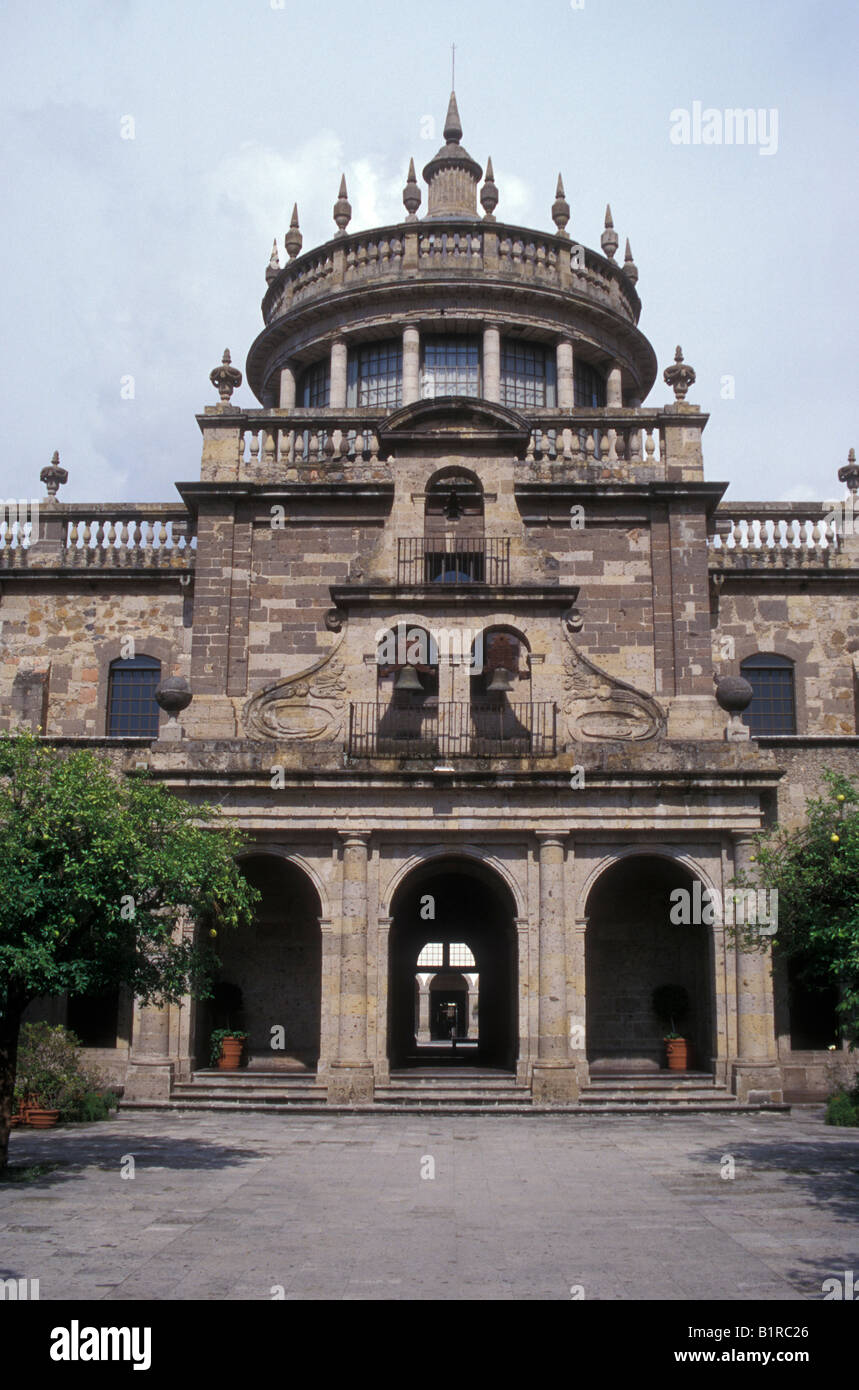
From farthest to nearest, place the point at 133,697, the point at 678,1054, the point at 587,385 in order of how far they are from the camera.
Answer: the point at 587,385
the point at 133,697
the point at 678,1054

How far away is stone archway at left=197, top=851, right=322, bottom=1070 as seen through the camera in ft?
86.3

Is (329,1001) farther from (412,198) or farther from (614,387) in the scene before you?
(412,198)

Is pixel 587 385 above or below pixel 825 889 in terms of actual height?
above

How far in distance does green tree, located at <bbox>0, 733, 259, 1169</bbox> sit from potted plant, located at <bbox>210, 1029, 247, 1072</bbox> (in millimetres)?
8030

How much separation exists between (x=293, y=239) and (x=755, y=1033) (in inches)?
1111

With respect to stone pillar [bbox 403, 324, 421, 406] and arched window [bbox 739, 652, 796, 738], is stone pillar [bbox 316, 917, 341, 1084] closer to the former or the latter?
arched window [bbox 739, 652, 796, 738]

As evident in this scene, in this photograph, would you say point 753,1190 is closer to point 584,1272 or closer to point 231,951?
point 584,1272

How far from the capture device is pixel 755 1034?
2289cm

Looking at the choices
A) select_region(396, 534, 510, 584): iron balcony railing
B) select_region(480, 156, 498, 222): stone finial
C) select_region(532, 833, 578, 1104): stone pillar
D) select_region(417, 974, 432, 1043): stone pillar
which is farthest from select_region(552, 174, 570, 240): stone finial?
select_region(417, 974, 432, 1043): stone pillar

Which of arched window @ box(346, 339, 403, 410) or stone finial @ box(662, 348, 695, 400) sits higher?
arched window @ box(346, 339, 403, 410)

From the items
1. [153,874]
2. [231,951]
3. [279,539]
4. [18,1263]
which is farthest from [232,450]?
[18,1263]

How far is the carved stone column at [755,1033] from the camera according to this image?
22688 millimetres

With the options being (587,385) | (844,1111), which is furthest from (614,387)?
(844,1111)

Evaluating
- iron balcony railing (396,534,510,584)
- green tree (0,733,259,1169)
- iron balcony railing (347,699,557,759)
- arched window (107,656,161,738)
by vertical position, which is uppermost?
iron balcony railing (396,534,510,584)
